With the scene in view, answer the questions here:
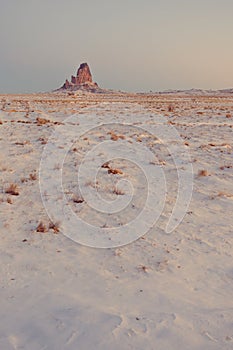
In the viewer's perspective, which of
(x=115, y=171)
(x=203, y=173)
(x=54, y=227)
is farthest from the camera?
(x=203, y=173)

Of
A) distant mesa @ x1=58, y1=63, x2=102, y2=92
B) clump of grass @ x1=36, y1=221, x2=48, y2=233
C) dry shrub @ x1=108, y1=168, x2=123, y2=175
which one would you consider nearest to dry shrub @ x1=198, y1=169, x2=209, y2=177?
dry shrub @ x1=108, y1=168, x2=123, y2=175

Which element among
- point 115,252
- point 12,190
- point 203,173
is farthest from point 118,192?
point 203,173

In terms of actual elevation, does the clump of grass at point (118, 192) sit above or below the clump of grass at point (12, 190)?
below

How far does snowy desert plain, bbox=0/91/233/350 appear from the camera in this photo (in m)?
4.02

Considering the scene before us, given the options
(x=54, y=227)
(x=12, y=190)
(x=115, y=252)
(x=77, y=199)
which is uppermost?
(x=12, y=190)

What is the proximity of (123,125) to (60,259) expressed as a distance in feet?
51.6

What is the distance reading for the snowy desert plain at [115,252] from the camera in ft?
13.2

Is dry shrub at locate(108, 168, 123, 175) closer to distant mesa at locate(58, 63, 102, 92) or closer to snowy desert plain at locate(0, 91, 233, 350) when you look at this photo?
snowy desert plain at locate(0, 91, 233, 350)

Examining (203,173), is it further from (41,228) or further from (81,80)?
(81,80)

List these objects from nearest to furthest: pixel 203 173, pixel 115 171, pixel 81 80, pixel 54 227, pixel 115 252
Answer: pixel 115 252, pixel 54 227, pixel 115 171, pixel 203 173, pixel 81 80

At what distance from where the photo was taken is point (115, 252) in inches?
235

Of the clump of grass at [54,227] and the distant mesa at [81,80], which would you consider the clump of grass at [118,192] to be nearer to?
the clump of grass at [54,227]

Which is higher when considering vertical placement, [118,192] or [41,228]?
[118,192]

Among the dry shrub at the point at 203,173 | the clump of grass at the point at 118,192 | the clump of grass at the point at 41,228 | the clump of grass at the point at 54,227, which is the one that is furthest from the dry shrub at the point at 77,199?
the dry shrub at the point at 203,173
